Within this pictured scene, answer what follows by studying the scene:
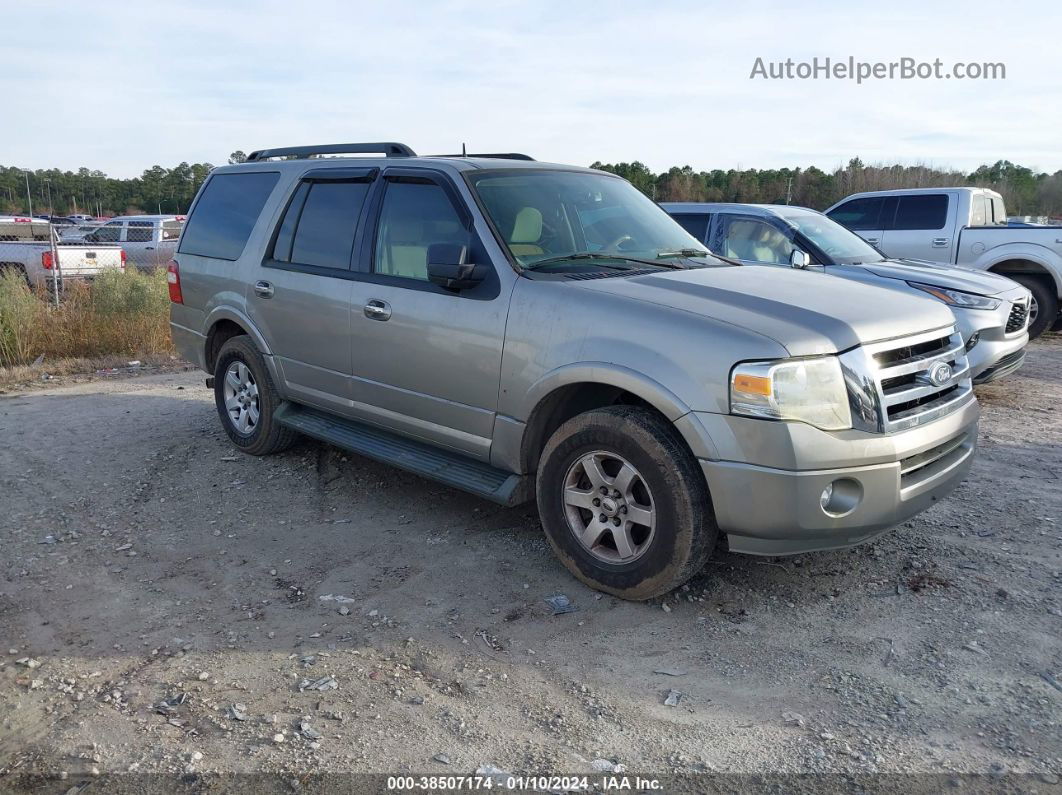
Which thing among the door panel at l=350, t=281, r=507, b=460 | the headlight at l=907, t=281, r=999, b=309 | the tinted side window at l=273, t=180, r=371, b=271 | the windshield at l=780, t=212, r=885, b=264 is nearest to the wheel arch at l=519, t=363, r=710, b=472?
the door panel at l=350, t=281, r=507, b=460

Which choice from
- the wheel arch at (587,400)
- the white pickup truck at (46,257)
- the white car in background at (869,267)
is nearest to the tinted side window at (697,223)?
the white car in background at (869,267)

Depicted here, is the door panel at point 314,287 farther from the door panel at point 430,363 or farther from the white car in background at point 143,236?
the white car in background at point 143,236

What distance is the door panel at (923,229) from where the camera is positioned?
11586mm

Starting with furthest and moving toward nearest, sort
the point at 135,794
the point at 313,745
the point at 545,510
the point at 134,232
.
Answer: the point at 134,232
the point at 545,510
the point at 313,745
the point at 135,794

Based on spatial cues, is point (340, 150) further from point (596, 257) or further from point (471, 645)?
point (471, 645)

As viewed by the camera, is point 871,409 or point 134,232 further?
point 134,232

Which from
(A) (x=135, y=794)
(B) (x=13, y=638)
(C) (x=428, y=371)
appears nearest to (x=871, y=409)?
(C) (x=428, y=371)

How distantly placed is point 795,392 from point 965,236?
9.60 metres

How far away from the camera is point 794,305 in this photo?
3.78 meters

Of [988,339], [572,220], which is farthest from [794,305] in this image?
[988,339]

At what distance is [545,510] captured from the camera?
4117 millimetres

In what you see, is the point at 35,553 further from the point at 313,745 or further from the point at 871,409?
the point at 871,409

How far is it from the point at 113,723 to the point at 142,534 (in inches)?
77.2

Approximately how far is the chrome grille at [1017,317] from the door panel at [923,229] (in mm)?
3818
